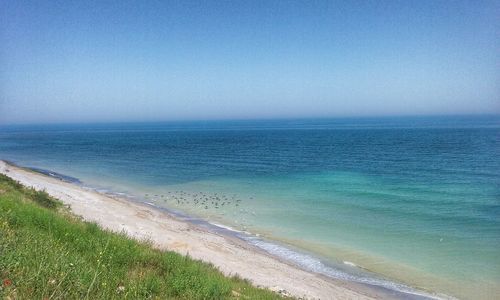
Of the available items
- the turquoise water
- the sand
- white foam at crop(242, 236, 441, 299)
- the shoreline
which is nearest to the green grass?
the sand

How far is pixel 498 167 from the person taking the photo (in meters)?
46.5

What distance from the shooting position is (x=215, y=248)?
19.1 m

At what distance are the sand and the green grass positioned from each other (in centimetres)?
291

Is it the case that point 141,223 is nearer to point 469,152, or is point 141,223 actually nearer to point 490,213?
point 490,213

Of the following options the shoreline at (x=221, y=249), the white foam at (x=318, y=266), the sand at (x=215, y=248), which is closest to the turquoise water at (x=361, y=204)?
the white foam at (x=318, y=266)

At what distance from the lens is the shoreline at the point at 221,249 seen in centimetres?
1479

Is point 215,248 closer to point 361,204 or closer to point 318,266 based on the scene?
point 318,266

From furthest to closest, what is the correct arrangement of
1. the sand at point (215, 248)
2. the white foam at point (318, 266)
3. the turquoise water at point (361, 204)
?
the turquoise water at point (361, 204)
the white foam at point (318, 266)
the sand at point (215, 248)

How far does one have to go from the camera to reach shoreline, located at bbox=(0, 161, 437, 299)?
14.8 m

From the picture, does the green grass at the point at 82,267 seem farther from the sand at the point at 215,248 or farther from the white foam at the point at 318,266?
the white foam at the point at 318,266

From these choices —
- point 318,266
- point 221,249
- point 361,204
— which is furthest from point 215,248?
point 361,204

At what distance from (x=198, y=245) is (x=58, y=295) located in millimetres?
14331

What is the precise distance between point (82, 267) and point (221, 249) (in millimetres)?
13307

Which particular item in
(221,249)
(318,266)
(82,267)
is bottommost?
(318,266)
